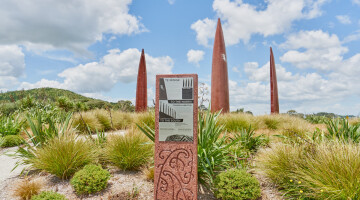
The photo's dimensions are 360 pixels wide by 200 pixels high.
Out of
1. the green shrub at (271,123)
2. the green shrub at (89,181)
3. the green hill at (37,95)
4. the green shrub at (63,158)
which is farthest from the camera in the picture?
the green hill at (37,95)

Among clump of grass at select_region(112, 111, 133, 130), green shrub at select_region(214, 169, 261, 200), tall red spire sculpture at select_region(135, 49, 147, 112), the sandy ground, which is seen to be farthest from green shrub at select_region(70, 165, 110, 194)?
tall red spire sculpture at select_region(135, 49, 147, 112)

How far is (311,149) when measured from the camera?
357 cm

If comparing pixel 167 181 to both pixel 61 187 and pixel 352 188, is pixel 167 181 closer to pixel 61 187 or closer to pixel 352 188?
pixel 61 187

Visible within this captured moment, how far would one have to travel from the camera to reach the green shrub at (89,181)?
3.40 metres

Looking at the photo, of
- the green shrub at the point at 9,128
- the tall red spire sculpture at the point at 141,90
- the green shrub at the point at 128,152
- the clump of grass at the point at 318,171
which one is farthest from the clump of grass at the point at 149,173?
the tall red spire sculpture at the point at 141,90

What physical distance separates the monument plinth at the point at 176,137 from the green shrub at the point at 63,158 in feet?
5.63

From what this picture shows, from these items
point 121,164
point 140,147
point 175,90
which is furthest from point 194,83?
point 121,164

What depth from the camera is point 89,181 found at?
3430mm

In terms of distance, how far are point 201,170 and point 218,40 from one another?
10.7 m

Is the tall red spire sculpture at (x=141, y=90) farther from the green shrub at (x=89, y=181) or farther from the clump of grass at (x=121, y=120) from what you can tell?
the green shrub at (x=89, y=181)

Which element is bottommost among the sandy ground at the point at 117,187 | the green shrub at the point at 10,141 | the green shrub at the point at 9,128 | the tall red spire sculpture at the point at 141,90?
the sandy ground at the point at 117,187

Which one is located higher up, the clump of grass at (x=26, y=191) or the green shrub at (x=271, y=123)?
the green shrub at (x=271, y=123)

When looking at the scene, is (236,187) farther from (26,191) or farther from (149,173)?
(26,191)

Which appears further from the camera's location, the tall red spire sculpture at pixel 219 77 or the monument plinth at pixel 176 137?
the tall red spire sculpture at pixel 219 77
